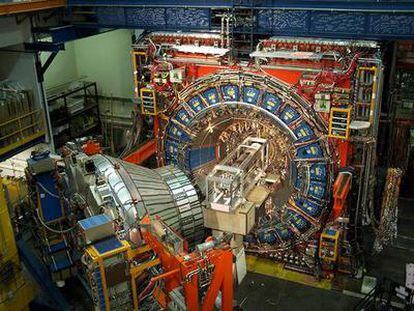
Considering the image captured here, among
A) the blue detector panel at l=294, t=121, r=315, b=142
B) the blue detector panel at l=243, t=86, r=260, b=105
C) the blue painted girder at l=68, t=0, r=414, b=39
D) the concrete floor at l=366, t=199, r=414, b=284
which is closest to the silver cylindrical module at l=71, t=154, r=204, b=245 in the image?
the blue detector panel at l=243, t=86, r=260, b=105

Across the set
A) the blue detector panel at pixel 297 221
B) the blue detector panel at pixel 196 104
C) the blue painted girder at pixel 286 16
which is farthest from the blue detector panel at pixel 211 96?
the blue detector panel at pixel 297 221

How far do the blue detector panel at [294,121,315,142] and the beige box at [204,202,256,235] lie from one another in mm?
2080

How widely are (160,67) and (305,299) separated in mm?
5896

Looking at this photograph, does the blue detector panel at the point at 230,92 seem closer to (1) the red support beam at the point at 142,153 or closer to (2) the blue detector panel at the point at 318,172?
(2) the blue detector panel at the point at 318,172

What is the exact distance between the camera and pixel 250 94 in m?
10.8

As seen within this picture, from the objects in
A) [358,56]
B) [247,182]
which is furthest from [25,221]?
[358,56]

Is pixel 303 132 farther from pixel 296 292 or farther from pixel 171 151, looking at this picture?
pixel 171 151

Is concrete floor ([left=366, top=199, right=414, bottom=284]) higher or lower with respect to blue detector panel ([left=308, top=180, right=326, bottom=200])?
lower

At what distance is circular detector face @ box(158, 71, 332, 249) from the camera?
10.5 m

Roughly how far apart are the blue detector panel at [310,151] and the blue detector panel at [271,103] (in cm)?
97

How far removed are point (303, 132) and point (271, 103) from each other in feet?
2.91

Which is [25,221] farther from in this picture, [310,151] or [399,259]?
[399,259]

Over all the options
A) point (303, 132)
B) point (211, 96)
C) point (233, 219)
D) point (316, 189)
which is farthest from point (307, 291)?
point (211, 96)

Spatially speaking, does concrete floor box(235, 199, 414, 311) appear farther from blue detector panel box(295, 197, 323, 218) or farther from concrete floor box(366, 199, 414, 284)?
blue detector panel box(295, 197, 323, 218)
